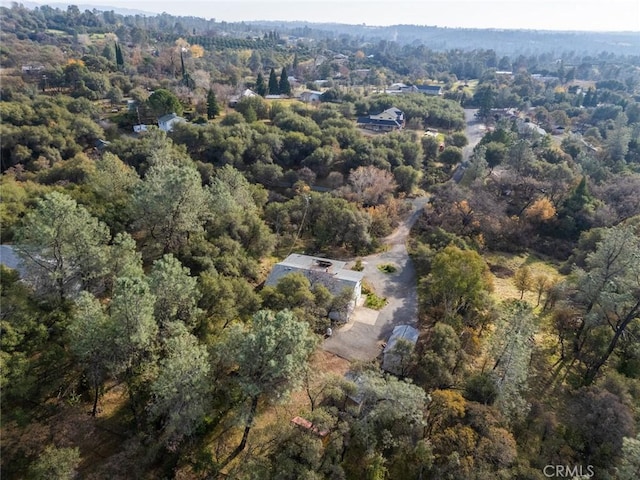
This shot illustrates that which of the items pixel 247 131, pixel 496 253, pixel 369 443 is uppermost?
pixel 247 131

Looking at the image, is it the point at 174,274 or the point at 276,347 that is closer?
the point at 276,347

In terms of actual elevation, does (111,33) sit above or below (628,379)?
above

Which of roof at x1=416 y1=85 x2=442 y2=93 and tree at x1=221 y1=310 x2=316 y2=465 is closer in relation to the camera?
tree at x1=221 y1=310 x2=316 y2=465

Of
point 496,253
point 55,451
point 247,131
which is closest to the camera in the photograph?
point 55,451

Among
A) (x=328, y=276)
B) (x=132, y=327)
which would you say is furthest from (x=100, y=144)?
(x=132, y=327)

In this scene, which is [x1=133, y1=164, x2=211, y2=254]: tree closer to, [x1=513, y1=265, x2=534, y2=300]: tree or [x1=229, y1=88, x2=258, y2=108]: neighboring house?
[x1=513, y1=265, x2=534, y2=300]: tree

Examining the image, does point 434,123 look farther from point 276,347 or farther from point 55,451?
point 55,451

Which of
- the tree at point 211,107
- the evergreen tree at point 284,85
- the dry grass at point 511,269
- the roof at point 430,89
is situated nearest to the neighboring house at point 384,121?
the evergreen tree at point 284,85

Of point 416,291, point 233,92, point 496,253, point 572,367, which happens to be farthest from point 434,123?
point 572,367

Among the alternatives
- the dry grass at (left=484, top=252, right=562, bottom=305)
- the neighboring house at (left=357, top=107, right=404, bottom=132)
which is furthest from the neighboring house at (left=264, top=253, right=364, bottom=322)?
the neighboring house at (left=357, top=107, right=404, bottom=132)
